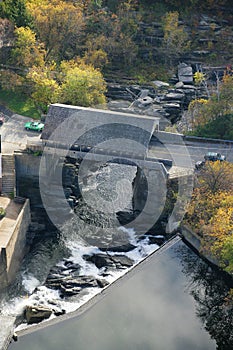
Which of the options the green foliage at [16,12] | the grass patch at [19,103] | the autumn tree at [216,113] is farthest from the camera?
the green foliage at [16,12]

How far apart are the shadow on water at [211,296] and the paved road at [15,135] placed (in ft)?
100.0

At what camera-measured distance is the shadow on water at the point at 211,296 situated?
53.9 meters

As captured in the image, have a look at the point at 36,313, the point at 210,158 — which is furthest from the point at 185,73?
the point at 36,313

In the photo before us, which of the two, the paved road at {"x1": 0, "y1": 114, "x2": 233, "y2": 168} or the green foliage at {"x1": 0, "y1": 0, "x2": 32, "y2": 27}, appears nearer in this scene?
the paved road at {"x1": 0, "y1": 114, "x2": 233, "y2": 168}

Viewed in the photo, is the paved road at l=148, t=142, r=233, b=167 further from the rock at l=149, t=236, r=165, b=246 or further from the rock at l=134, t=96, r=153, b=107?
the rock at l=134, t=96, r=153, b=107

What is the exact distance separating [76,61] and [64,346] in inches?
2433

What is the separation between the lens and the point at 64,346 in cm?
5034

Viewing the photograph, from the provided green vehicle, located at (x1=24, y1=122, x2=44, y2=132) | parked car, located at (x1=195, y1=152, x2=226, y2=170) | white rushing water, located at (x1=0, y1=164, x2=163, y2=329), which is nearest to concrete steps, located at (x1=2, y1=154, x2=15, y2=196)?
green vehicle, located at (x1=24, y1=122, x2=44, y2=132)

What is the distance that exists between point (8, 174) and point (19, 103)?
74.4ft

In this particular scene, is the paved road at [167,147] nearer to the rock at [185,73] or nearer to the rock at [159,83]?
the rock at [159,83]

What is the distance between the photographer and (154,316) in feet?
182

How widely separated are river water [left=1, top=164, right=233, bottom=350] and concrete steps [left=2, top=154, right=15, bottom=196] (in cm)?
839

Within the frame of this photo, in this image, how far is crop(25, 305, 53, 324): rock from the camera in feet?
177

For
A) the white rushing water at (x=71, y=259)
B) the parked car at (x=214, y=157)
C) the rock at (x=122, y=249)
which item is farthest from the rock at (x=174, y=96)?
the rock at (x=122, y=249)
